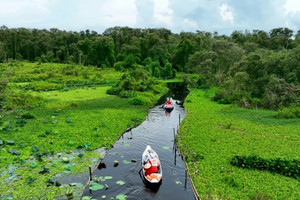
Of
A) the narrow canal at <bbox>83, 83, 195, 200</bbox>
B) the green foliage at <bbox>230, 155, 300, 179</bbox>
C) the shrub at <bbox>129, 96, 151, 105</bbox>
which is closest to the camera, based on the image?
the narrow canal at <bbox>83, 83, 195, 200</bbox>

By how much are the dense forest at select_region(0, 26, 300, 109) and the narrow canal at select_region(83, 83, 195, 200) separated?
17349 millimetres

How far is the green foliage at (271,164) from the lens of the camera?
18.2 m

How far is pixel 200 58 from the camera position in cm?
6531

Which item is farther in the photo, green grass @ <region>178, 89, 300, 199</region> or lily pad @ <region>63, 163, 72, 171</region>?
lily pad @ <region>63, 163, 72, 171</region>

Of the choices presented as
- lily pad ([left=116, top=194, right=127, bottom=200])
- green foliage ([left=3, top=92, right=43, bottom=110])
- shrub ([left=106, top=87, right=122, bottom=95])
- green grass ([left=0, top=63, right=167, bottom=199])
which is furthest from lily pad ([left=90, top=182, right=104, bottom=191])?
shrub ([left=106, top=87, right=122, bottom=95])

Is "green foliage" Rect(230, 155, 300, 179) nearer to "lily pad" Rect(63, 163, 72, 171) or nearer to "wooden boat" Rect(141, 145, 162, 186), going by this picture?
"wooden boat" Rect(141, 145, 162, 186)

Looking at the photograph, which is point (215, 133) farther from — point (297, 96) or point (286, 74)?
point (286, 74)

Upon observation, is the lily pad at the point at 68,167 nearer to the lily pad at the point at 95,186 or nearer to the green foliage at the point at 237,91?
the lily pad at the point at 95,186

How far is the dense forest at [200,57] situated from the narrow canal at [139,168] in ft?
56.9

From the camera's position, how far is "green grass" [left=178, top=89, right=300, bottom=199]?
16.6m

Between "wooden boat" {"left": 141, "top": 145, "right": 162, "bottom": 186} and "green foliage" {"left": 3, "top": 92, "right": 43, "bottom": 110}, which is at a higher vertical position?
"green foliage" {"left": 3, "top": 92, "right": 43, "bottom": 110}

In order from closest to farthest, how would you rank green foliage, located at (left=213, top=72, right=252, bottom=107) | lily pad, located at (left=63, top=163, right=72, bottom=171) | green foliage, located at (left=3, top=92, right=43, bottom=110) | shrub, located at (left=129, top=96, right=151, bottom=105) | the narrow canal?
1. the narrow canal
2. lily pad, located at (left=63, top=163, right=72, bottom=171)
3. green foliage, located at (left=3, top=92, right=43, bottom=110)
4. shrub, located at (left=129, top=96, right=151, bottom=105)
5. green foliage, located at (left=213, top=72, right=252, bottom=107)

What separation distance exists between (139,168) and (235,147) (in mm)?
9111

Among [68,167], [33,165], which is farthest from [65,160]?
[33,165]
